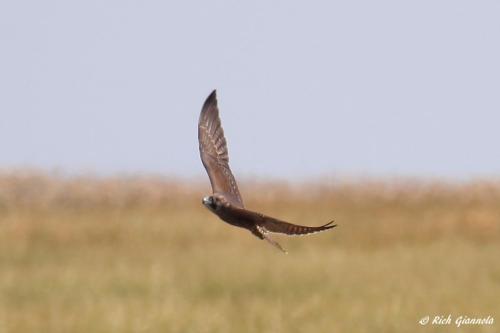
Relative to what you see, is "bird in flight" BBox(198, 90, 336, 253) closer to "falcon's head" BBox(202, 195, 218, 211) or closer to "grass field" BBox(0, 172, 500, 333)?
"falcon's head" BBox(202, 195, 218, 211)

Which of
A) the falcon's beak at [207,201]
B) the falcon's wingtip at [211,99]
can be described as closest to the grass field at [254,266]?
the falcon's wingtip at [211,99]

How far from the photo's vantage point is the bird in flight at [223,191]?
0.93m

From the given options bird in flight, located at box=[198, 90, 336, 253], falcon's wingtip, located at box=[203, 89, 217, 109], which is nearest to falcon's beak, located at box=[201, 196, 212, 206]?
bird in flight, located at box=[198, 90, 336, 253]

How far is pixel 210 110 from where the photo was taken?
1.14 meters

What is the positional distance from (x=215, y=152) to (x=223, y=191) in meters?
0.12

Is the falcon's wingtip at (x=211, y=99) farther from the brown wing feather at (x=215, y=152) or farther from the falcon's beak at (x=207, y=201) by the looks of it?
the falcon's beak at (x=207, y=201)

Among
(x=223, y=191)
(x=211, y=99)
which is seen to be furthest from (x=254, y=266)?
(x=223, y=191)

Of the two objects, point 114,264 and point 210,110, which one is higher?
point 210,110

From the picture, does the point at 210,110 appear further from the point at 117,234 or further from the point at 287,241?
the point at 117,234

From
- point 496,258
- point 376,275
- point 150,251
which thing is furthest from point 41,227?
point 496,258

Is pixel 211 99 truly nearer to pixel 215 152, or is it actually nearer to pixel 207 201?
pixel 215 152

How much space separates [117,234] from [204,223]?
5.55 ft

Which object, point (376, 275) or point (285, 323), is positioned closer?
point (285, 323)

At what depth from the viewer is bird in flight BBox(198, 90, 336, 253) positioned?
3.06 ft
